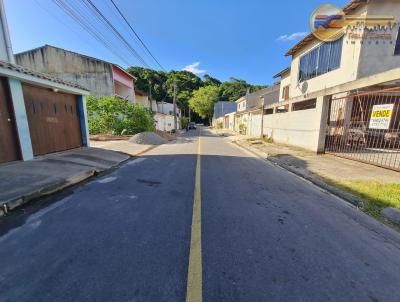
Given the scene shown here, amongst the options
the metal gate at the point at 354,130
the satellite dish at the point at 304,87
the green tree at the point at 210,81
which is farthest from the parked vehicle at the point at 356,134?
the green tree at the point at 210,81

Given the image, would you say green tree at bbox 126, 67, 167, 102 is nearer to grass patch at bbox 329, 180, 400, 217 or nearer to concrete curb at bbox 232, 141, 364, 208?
concrete curb at bbox 232, 141, 364, 208

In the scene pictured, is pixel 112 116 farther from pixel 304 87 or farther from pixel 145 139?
pixel 304 87

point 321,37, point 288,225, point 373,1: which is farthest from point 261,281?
point 321,37

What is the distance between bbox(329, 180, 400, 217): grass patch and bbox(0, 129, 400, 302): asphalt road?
403 mm

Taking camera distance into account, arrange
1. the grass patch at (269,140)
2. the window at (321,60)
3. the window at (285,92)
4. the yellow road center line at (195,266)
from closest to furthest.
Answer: the yellow road center line at (195,266) < the window at (321,60) < the grass patch at (269,140) < the window at (285,92)

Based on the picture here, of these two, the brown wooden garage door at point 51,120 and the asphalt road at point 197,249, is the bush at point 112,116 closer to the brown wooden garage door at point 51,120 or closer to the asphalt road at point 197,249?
the brown wooden garage door at point 51,120

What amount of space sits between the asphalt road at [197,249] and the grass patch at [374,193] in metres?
0.40

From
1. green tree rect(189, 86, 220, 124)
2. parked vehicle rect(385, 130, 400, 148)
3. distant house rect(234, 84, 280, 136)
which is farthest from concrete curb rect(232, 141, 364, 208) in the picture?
green tree rect(189, 86, 220, 124)

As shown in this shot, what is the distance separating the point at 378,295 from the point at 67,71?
2754cm

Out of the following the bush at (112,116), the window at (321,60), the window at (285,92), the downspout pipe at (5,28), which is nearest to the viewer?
the downspout pipe at (5,28)

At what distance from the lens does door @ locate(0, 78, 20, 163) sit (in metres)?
6.07

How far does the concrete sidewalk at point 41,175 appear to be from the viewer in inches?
156

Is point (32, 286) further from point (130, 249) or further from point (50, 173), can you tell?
point (50, 173)

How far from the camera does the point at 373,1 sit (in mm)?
10227
